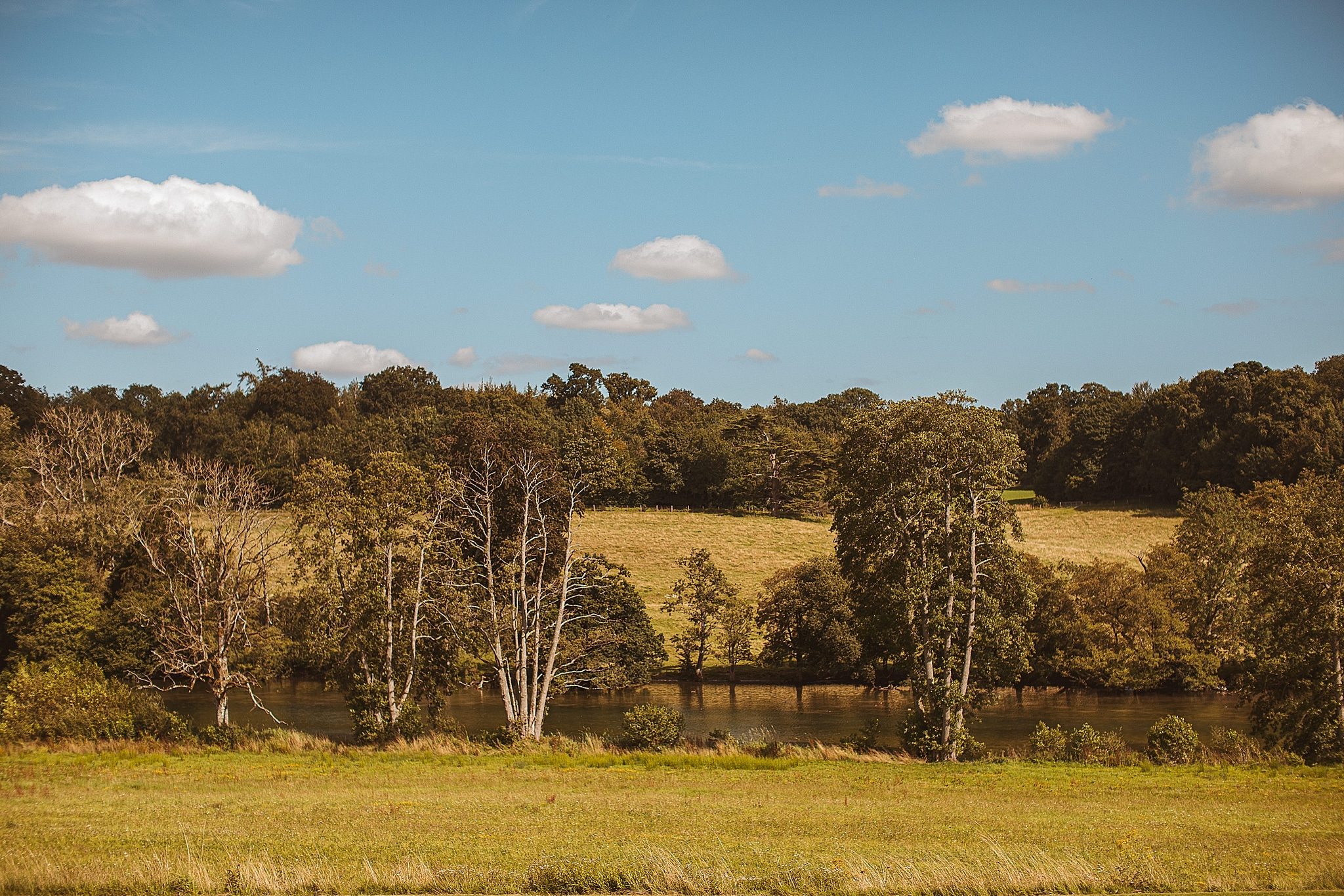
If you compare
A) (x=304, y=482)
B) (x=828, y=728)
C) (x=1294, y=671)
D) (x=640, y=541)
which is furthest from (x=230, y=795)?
(x=640, y=541)

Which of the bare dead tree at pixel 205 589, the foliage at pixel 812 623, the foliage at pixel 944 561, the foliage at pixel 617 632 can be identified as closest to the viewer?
the foliage at pixel 944 561

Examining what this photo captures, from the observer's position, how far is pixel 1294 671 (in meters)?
30.1

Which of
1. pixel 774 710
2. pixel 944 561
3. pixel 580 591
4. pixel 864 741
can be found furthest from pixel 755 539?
pixel 864 741

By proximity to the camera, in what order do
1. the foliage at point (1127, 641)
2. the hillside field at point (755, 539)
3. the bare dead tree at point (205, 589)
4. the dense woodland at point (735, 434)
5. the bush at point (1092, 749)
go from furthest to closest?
the dense woodland at point (735, 434)
the hillside field at point (755, 539)
the foliage at point (1127, 641)
the bare dead tree at point (205, 589)
the bush at point (1092, 749)

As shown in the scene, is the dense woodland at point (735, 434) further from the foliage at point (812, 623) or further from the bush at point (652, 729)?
the bush at point (652, 729)

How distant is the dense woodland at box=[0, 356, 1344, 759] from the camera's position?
102 feet

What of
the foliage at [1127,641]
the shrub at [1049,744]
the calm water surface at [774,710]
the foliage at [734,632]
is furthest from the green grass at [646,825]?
the foliage at [734,632]

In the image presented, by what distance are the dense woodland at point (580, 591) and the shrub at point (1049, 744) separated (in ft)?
6.64

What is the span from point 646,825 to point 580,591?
1078 inches

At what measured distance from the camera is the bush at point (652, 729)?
104 ft

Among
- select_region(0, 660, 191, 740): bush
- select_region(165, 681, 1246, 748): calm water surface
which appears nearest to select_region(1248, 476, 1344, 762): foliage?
select_region(165, 681, 1246, 748): calm water surface

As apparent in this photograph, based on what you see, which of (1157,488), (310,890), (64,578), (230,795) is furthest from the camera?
(1157,488)

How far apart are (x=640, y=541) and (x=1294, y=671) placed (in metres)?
56.1

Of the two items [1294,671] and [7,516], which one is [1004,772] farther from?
[7,516]
